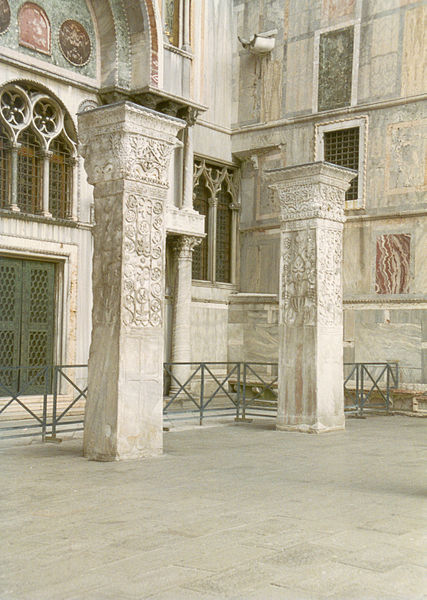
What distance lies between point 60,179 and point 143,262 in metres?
5.52

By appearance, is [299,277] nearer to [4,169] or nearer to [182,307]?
[182,307]

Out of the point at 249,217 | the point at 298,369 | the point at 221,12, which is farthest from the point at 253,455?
the point at 221,12

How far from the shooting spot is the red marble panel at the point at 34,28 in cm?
1208

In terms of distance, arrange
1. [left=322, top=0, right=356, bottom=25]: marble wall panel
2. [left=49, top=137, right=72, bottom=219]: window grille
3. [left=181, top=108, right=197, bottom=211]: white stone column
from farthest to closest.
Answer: [left=322, top=0, right=356, bottom=25]: marble wall panel < [left=181, top=108, right=197, bottom=211]: white stone column < [left=49, top=137, right=72, bottom=219]: window grille

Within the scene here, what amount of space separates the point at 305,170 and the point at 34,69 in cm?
462

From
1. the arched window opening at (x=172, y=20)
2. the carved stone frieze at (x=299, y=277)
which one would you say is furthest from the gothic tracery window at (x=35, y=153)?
the carved stone frieze at (x=299, y=277)

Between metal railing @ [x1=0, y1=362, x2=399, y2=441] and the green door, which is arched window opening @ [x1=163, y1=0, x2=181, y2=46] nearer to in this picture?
the green door

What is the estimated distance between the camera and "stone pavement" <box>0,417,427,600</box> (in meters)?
3.68

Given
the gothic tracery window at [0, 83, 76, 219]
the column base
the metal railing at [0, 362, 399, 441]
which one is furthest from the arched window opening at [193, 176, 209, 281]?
the column base

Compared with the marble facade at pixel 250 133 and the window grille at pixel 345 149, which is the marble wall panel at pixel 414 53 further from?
the window grille at pixel 345 149

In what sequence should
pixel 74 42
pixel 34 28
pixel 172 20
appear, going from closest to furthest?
pixel 34 28
pixel 74 42
pixel 172 20

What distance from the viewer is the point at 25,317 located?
12117 millimetres

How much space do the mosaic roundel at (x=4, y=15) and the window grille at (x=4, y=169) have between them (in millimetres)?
1463

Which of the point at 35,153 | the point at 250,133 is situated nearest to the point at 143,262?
the point at 35,153
